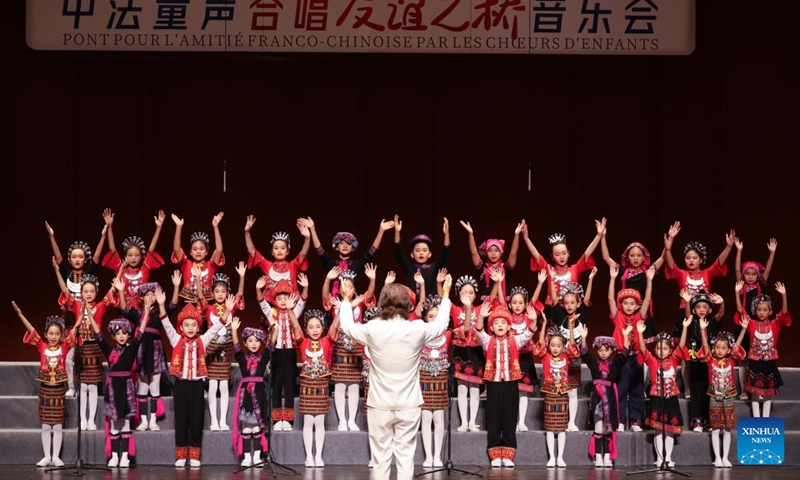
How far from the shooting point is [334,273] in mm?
7938

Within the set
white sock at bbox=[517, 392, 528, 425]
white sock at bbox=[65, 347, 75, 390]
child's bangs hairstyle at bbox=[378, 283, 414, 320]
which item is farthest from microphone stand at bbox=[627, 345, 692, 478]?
white sock at bbox=[65, 347, 75, 390]

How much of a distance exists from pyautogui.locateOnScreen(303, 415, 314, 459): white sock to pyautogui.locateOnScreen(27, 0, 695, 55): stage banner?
340cm

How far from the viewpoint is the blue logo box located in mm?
7762

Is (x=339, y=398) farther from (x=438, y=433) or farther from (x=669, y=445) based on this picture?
(x=669, y=445)

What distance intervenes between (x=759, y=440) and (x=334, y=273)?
318cm

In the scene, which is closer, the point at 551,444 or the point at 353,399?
the point at 551,444

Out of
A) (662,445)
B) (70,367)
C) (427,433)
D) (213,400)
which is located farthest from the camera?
(70,367)

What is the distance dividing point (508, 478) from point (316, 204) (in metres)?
3.63

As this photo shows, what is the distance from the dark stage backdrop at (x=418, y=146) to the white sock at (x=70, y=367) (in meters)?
1.94

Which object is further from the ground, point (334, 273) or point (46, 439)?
point (334, 273)

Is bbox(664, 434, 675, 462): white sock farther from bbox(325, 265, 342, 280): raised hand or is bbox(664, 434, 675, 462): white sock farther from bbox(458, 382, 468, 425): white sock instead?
bbox(325, 265, 342, 280): raised hand

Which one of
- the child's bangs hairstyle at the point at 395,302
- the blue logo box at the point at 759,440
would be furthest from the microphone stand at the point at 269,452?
the blue logo box at the point at 759,440

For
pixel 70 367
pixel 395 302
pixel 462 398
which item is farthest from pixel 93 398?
pixel 395 302

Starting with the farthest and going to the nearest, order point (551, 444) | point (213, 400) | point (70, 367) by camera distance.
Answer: point (70, 367) → point (213, 400) → point (551, 444)
